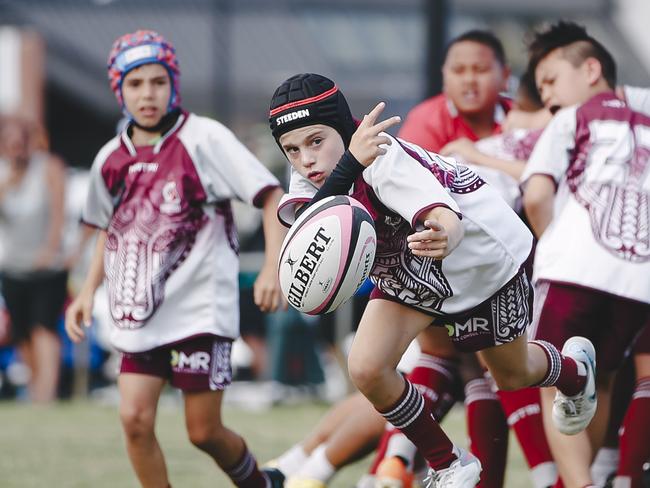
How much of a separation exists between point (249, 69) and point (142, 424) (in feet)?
76.5

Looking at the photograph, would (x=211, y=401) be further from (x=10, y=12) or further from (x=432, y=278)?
(x=10, y=12)

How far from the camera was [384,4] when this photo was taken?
31422mm

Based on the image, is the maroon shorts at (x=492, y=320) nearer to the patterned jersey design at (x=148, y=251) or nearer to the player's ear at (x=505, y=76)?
the patterned jersey design at (x=148, y=251)

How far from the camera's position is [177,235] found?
5371mm

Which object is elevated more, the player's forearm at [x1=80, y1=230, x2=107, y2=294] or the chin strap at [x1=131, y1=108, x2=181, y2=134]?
the chin strap at [x1=131, y1=108, x2=181, y2=134]

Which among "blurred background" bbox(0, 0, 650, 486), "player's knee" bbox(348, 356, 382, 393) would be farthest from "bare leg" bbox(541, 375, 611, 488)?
"blurred background" bbox(0, 0, 650, 486)

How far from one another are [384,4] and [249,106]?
254 inches

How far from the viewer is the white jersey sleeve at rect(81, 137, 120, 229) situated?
555cm

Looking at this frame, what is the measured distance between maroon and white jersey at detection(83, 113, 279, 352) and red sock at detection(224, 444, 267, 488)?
1.70 feet

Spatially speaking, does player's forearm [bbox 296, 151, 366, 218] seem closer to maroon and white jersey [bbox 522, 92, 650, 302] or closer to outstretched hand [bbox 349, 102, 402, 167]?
outstretched hand [bbox 349, 102, 402, 167]

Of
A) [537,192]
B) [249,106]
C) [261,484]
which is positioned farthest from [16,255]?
[249,106]

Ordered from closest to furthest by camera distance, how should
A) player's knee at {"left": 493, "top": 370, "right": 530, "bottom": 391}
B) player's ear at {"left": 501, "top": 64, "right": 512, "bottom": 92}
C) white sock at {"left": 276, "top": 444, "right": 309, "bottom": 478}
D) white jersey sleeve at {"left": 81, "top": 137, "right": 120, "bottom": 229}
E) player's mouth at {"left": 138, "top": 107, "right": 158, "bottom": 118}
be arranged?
player's knee at {"left": 493, "top": 370, "right": 530, "bottom": 391}, player's mouth at {"left": 138, "top": 107, "right": 158, "bottom": 118}, white jersey sleeve at {"left": 81, "top": 137, "right": 120, "bottom": 229}, player's ear at {"left": 501, "top": 64, "right": 512, "bottom": 92}, white sock at {"left": 276, "top": 444, "right": 309, "bottom": 478}

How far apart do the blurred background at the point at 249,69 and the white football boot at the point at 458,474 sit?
6200 millimetres

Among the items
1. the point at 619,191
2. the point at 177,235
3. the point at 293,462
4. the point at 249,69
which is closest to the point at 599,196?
the point at 619,191
